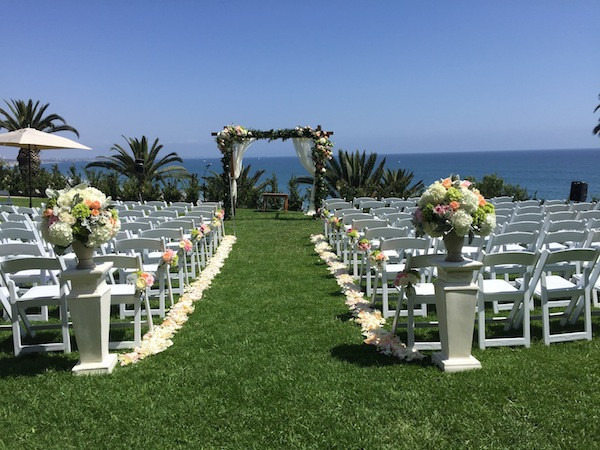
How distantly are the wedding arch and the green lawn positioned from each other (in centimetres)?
1160

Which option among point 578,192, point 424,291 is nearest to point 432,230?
point 424,291

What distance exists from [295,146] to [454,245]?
13244mm

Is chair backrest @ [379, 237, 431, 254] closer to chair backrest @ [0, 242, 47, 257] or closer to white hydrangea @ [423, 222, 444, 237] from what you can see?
white hydrangea @ [423, 222, 444, 237]

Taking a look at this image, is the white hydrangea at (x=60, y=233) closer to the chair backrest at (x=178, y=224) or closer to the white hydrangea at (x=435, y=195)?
the white hydrangea at (x=435, y=195)

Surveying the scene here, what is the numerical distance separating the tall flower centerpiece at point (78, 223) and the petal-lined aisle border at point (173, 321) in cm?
101

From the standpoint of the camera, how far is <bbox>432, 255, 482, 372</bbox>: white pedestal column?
387 cm

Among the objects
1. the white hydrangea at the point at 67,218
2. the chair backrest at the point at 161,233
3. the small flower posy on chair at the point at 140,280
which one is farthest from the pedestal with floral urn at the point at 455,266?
the chair backrest at the point at 161,233

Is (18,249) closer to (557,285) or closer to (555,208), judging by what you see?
(557,285)

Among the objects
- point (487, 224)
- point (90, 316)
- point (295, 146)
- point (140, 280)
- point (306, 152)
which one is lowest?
point (90, 316)

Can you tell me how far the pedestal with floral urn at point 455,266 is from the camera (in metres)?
3.84

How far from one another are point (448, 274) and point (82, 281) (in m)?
3.02

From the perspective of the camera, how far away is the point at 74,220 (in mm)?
3885

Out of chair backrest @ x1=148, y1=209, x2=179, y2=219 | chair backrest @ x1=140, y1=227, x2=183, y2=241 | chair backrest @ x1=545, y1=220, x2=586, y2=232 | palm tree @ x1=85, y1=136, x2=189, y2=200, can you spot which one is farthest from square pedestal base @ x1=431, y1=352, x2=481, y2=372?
palm tree @ x1=85, y1=136, x2=189, y2=200

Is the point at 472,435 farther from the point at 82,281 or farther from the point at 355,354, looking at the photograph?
the point at 82,281
